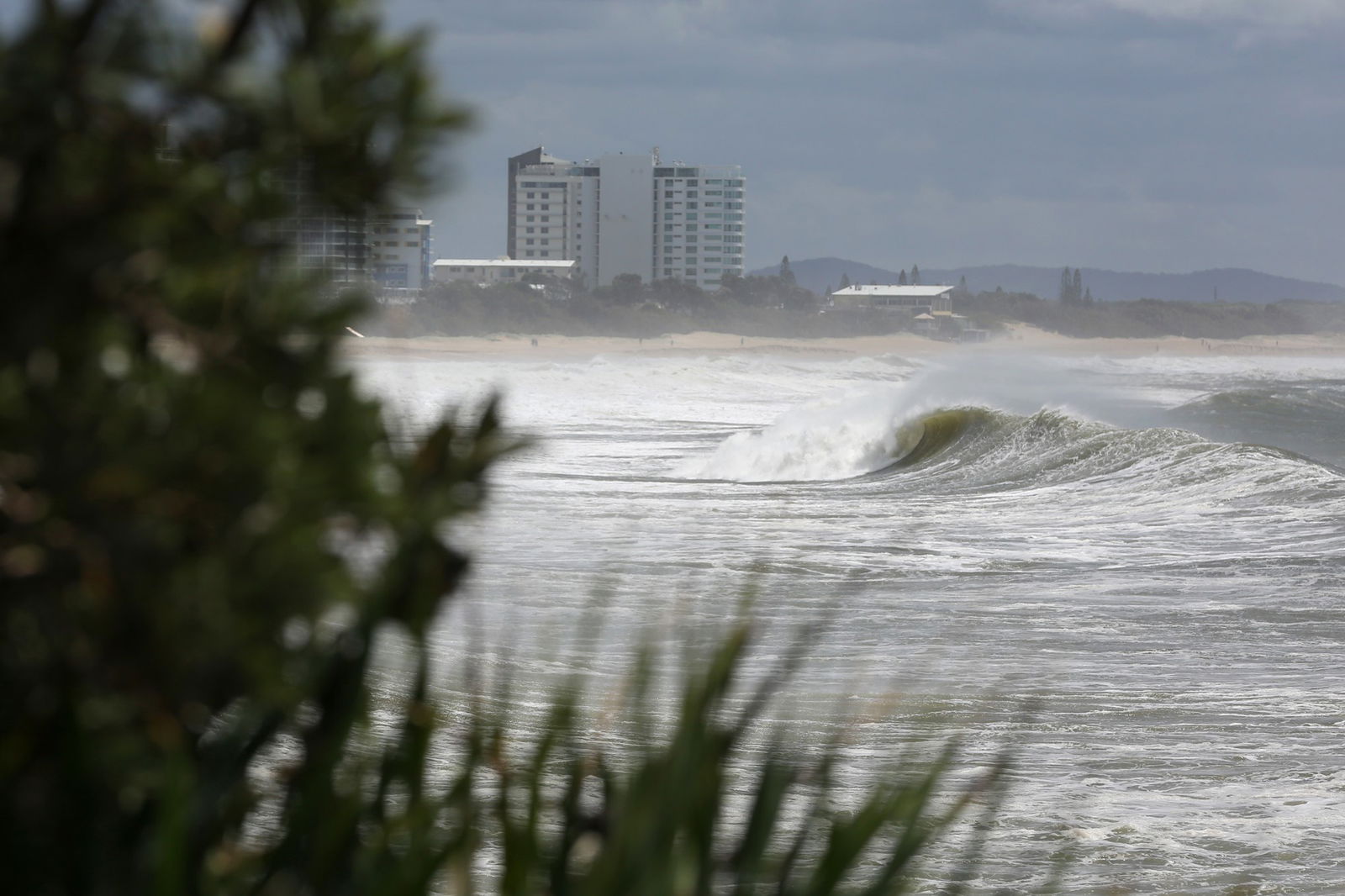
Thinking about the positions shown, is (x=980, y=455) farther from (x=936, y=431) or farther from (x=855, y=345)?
(x=855, y=345)

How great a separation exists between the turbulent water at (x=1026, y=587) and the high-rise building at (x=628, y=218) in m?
130

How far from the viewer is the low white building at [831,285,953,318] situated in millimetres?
131625

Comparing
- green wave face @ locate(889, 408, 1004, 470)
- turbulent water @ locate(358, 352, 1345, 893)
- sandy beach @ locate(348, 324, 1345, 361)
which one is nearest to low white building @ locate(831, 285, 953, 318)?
sandy beach @ locate(348, 324, 1345, 361)

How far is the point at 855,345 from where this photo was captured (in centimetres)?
10806

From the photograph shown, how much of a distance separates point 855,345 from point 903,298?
32985 millimetres

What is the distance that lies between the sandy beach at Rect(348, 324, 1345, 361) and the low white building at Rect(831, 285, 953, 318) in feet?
25.6

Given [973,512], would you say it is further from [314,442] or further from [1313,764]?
[314,442]

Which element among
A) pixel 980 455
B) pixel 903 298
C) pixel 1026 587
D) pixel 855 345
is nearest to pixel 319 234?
pixel 1026 587

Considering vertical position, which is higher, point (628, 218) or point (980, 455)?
point (628, 218)

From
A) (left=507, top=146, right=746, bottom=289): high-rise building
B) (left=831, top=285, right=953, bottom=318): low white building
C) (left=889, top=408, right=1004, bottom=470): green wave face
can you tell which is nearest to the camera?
(left=889, top=408, right=1004, bottom=470): green wave face

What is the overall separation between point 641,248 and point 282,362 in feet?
524

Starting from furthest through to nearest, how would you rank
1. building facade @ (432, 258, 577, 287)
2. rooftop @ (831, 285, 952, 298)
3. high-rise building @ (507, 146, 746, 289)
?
high-rise building @ (507, 146, 746, 289) → rooftop @ (831, 285, 952, 298) → building facade @ (432, 258, 577, 287)

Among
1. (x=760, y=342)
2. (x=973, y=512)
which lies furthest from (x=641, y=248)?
(x=973, y=512)

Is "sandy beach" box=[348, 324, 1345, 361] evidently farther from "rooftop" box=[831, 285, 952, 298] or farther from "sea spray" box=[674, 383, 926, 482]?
"sea spray" box=[674, 383, 926, 482]
